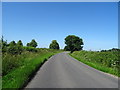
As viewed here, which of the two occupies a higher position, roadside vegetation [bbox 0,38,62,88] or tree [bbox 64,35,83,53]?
tree [bbox 64,35,83,53]

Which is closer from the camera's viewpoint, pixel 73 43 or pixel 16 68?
pixel 16 68

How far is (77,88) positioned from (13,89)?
10.8 feet

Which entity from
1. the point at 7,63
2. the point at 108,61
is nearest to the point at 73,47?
the point at 108,61

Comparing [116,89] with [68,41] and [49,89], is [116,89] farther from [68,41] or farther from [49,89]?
[68,41]

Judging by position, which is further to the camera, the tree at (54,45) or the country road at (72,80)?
the tree at (54,45)

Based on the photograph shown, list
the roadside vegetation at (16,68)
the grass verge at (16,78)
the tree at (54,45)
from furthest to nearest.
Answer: the tree at (54,45)
the roadside vegetation at (16,68)
the grass verge at (16,78)

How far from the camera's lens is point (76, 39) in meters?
80.9

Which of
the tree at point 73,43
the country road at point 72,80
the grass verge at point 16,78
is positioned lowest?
the country road at point 72,80

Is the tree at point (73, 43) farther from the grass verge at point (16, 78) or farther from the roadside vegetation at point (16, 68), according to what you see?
the grass verge at point (16, 78)

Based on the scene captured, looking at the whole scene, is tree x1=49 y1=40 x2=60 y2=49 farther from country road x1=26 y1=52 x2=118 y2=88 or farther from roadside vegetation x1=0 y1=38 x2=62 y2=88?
country road x1=26 y1=52 x2=118 y2=88

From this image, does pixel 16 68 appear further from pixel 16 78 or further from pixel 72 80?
pixel 72 80

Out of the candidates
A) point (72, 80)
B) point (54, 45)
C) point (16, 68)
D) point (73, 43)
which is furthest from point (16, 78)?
point (54, 45)

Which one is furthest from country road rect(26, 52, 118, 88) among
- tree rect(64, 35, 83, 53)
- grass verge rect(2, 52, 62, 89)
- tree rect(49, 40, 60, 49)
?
tree rect(49, 40, 60, 49)

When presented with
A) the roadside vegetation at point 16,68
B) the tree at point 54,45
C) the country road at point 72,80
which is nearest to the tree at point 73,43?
the tree at point 54,45
